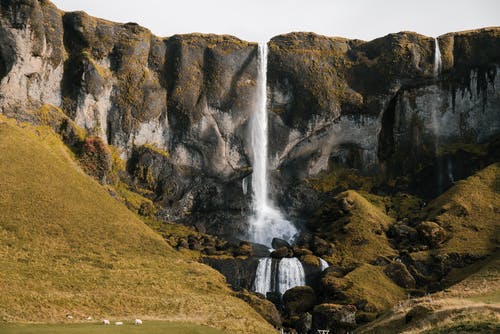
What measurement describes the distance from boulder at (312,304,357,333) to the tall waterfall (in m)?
30.9

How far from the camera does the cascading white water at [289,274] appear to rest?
2638 inches

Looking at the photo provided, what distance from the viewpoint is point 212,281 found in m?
61.9

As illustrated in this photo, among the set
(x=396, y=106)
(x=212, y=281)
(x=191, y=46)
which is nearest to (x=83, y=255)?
(x=212, y=281)

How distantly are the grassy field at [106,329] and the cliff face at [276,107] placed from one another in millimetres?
50100

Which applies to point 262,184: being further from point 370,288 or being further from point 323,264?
point 370,288

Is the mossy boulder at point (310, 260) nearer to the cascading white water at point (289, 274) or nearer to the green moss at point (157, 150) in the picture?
the cascading white water at point (289, 274)

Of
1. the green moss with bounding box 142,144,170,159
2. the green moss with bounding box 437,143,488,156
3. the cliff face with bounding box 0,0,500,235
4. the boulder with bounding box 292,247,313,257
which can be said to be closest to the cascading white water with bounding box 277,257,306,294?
the boulder with bounding box 292,247,313,257

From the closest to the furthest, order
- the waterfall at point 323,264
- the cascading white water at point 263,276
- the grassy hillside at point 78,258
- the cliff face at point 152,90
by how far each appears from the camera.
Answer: the grassy hillside at point 78,258, the cascading white water at point 263,276, the waterfall at point 323,264, the cliff face at point 152,90

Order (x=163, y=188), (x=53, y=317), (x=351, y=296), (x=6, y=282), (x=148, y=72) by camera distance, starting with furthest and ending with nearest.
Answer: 1. (x=148, y=72)
2. (x=163, y=188)
3. (x=351, y=296)
4. (x=6, y=282)
5. (x=53, y=317)

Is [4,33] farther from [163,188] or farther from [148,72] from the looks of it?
[163,188]

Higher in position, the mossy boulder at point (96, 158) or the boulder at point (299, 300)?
the mossy boulder at point (96, 158)

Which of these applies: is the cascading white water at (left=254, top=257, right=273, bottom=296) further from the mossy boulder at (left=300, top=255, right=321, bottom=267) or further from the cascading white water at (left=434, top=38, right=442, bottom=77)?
the cascading white water at (left=434, top=38, right=442, bottom=77)

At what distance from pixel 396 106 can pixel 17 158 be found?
2412 inches

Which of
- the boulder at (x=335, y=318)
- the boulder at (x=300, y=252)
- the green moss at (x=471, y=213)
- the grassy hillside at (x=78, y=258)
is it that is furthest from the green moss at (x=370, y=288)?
the grassy hillside at (x=78, y=258)
